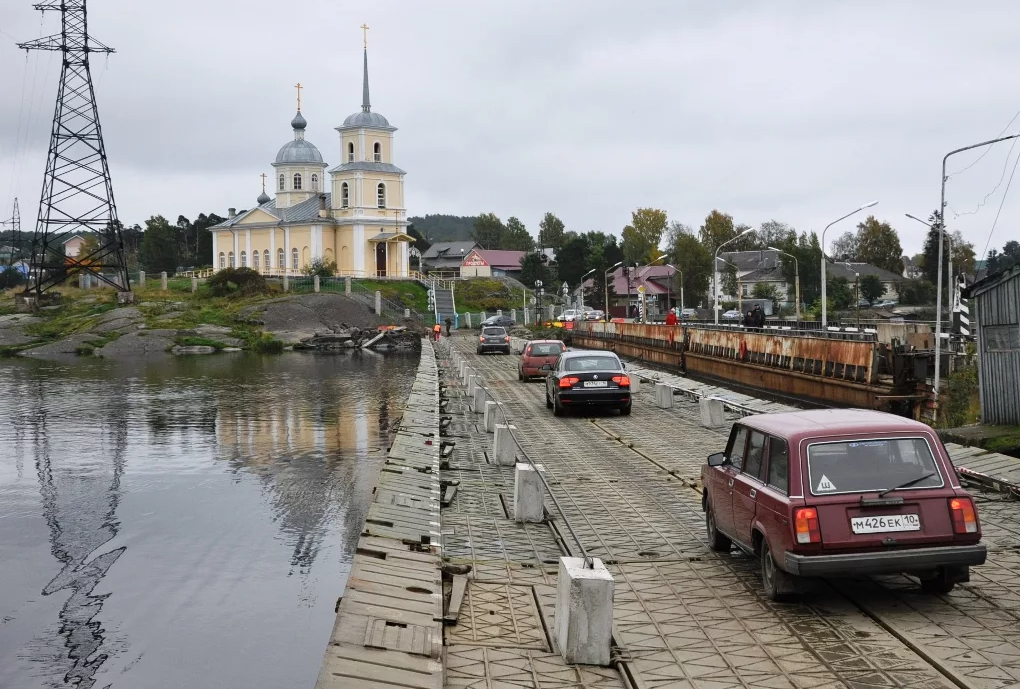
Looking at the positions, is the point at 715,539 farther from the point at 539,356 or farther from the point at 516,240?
the point at 516,240

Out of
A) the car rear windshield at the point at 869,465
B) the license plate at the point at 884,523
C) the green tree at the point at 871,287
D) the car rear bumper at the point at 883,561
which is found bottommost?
the car rear bumper at the point at 883,561

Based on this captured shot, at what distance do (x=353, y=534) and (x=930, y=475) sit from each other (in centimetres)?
1015

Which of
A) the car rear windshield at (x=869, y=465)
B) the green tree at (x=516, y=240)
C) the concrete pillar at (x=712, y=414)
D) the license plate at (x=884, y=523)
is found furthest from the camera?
the green tree at (x=516, y=240)

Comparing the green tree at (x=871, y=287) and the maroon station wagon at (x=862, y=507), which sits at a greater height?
the green tree at (x=871, y=287)

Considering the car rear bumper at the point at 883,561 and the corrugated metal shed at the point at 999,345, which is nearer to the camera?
the car rear bumper at the point at 883,561

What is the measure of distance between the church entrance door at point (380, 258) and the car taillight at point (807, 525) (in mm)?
106013

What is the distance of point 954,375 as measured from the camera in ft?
88.4

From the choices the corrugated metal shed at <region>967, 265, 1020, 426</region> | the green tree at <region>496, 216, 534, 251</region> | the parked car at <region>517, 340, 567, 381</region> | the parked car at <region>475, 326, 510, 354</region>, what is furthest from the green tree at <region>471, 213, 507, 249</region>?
the corrugated metal shed at <region>967, 265, 1020, 426</region>

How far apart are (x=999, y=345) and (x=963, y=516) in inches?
489

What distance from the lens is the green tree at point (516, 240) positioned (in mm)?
192375

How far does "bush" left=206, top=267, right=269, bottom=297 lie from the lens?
95312 mm

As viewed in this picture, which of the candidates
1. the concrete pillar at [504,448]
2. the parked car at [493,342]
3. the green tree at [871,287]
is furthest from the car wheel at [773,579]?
the green tree at [871,287]

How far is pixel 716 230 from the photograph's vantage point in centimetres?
15338

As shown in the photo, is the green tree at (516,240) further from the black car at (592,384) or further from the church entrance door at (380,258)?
the black car at (592,384)
